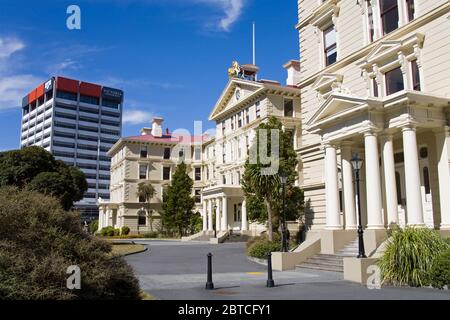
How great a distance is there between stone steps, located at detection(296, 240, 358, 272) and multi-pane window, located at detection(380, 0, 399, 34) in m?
9.32

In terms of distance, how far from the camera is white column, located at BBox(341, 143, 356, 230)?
1875cm

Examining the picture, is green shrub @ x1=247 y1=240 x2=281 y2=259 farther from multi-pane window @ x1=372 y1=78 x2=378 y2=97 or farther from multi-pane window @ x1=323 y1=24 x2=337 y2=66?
multi-pane window @ x1=323 y1=24 x2=337 y2=66

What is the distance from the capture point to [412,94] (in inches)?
616

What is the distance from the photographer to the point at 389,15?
19.4 m

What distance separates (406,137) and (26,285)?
43.3 feet

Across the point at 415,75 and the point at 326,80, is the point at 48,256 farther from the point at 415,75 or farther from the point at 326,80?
the point at 326,80

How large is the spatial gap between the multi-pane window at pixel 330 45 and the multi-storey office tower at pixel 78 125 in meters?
127

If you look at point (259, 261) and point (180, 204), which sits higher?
point (180, 204)

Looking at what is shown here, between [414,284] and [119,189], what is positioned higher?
[119,189]

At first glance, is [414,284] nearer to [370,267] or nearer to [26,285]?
[370,267]

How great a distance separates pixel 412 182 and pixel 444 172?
1500mm

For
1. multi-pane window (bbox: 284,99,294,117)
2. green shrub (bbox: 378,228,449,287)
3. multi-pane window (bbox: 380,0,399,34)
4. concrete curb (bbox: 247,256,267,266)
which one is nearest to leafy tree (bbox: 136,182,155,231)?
multi-pane window (bbox: 284,99,294,117)

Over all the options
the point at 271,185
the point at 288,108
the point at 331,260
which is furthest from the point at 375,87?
the point at 288,108

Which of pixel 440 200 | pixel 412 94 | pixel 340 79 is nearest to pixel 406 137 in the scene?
pixel 412 94
